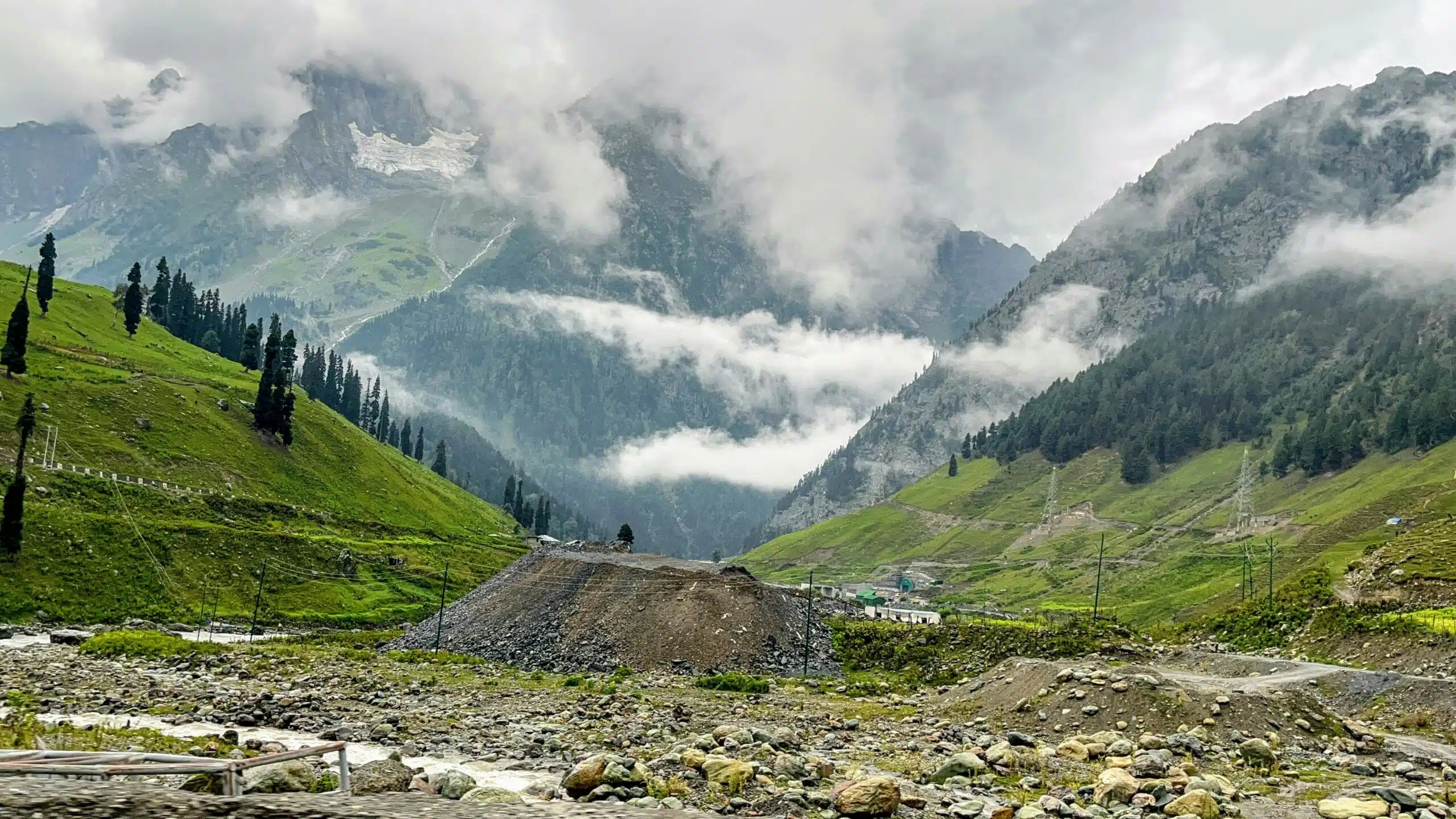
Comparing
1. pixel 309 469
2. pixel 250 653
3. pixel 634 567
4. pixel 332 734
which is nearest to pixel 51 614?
pixel 250 653

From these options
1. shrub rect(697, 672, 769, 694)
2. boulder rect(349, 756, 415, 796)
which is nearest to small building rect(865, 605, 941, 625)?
shrub rect(697, 672, 769, 694)

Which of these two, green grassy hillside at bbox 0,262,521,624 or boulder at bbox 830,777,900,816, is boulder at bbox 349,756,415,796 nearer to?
boulder at bbox 830,777,900,816

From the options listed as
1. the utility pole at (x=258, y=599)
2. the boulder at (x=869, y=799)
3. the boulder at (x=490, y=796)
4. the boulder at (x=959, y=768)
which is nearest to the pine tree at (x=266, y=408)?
the utility pole at (x=258, y=599)

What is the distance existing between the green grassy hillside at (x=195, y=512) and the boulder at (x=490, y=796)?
76.6m

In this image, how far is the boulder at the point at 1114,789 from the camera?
29172 mm

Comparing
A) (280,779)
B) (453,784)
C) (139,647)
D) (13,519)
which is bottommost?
(139,647)

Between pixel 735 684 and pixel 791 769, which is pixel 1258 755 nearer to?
pixel 791 769

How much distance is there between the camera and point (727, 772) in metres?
30.5

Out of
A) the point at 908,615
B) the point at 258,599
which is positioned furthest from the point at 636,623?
the point at 908,615

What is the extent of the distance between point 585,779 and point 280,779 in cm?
867

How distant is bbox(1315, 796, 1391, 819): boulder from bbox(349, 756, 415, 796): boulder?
93.0 ft

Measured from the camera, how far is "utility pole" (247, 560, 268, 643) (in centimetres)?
9675

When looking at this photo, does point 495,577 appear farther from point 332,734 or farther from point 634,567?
point 332,734

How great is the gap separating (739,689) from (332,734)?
103ft
